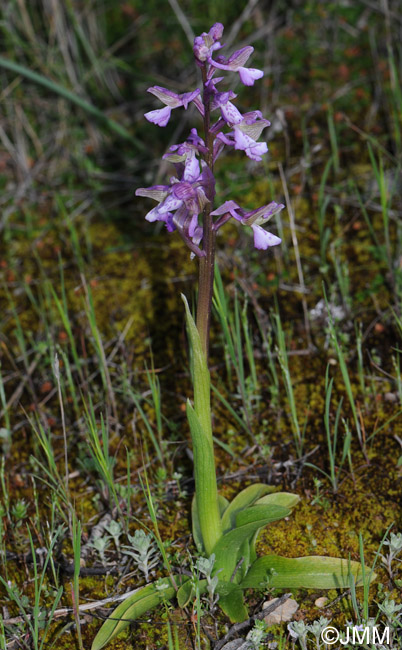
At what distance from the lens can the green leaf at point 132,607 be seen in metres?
2.10

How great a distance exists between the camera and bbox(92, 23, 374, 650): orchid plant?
1878 millimetres

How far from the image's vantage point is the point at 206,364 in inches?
80.5

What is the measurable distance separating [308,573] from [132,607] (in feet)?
2.01

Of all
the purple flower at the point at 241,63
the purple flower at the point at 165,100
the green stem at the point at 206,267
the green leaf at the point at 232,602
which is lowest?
the green leaf at the point at 232,602

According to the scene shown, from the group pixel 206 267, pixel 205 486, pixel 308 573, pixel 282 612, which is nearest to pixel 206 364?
pixel 206 267

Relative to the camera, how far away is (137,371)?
3.20 meters

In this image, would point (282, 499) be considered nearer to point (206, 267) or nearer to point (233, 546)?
point (233, 546)

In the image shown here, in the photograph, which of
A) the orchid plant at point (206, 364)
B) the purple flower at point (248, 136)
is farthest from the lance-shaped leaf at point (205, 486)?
the purple flower at point (248, 136)

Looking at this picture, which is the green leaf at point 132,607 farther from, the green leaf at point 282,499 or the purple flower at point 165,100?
the purple flower at point 165,100

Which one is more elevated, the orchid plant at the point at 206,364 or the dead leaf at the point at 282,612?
the orchid plant at the point at 206,364

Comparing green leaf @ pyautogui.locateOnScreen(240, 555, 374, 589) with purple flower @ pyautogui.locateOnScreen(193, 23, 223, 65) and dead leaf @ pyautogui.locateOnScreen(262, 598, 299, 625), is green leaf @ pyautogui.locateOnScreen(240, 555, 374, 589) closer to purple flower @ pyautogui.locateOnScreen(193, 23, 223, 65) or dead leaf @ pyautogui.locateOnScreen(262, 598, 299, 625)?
dead leaf @ pyautogui.locateOnScreen(262, 598, 299, 625)

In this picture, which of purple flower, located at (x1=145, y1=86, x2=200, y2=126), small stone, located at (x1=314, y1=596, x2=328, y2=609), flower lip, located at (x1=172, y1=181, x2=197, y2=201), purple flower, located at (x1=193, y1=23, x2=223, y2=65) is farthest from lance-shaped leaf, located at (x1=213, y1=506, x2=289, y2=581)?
purple flower, located at (x1=193, y1=23, x2=223, y2=65)

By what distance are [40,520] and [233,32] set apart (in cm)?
360

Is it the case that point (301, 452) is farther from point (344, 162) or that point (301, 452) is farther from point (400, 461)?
point (344, 162)
